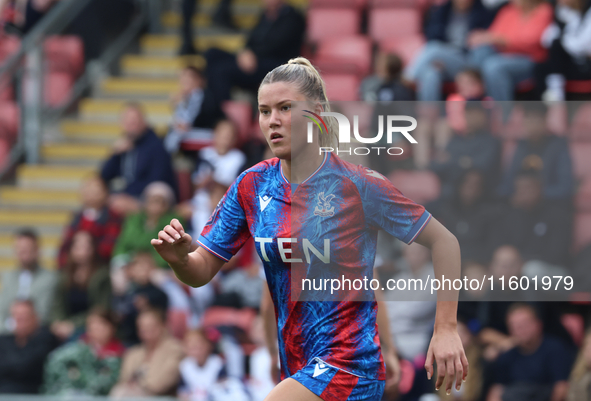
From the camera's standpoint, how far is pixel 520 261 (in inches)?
235

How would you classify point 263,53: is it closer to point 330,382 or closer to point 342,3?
point 342,3

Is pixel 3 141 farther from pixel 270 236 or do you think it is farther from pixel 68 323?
pixel 270 236

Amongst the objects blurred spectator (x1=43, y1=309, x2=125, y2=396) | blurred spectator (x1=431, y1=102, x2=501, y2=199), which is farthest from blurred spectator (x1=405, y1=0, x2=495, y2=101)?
blurred spectator (x1=43, y1=309, x2=125, y2=396)

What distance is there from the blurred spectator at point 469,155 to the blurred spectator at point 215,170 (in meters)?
2.22

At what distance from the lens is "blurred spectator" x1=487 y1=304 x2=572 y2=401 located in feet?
19.5

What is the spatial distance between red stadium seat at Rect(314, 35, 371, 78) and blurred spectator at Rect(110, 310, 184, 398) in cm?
345

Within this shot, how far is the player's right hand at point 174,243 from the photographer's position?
115 inches

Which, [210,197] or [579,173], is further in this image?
[210,197]

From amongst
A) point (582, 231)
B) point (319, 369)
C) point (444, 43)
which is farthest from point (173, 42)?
point (319, 369)

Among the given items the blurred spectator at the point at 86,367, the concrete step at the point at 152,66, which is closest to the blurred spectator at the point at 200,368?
the blurred spectator at the point at 86,367

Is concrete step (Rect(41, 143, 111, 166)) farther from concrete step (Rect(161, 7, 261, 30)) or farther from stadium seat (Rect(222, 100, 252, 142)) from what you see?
concrete step (Rect(161, 7, 261, 30))

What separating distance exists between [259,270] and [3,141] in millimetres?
4331

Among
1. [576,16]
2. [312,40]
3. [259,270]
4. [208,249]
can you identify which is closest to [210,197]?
[259,270]

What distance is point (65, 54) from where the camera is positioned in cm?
1012
